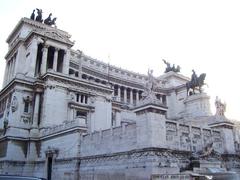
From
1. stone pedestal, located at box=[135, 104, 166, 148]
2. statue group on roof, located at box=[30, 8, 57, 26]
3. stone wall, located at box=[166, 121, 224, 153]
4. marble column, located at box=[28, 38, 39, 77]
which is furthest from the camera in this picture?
statue group on roof, located at box=[30, 8, 57, 26]

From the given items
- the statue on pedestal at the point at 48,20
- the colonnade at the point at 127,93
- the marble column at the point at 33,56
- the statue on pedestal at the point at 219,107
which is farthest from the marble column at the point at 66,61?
the statue on pedestal at the point at 219,107

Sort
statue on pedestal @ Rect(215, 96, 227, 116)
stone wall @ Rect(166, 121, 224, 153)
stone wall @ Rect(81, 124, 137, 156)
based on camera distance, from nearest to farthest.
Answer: stone wall @ Rect(166, 121, 224, 153)
stone wall @ Rect(81, 124, 137, 156)
statue on pedestal @ Rect(215, 96, 227, 116)

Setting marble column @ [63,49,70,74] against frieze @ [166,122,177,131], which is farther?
marble column @ [63,49,70,74]

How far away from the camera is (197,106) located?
61031 millimetres

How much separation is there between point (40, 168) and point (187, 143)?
21097 mm

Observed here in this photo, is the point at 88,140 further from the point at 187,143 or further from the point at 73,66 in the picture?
the point at 73,66

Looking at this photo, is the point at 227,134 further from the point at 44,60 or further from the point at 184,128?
the point at 44,60

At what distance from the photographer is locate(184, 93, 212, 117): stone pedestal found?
58931mm

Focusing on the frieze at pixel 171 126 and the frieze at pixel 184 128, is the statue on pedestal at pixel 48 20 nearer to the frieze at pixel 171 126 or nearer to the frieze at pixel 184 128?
the frieze at pixel 184 128

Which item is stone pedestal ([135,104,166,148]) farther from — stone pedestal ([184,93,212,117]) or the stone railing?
stone pedestal ([184,93,212,117])

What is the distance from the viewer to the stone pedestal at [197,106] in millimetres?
58931

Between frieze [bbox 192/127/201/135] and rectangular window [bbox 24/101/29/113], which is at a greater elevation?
rectangular window [bbox 24/101/29/113]

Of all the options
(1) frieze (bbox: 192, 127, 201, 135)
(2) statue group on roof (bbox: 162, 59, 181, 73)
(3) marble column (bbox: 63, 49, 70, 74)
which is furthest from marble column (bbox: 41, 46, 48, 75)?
(2) statue group on roof (bbox: 162, 59, 181, 73)

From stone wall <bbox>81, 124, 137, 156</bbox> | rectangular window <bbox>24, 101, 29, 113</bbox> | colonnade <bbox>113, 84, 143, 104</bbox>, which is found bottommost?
stone wall <bbox>81, 124, 137, 156</bbox>
